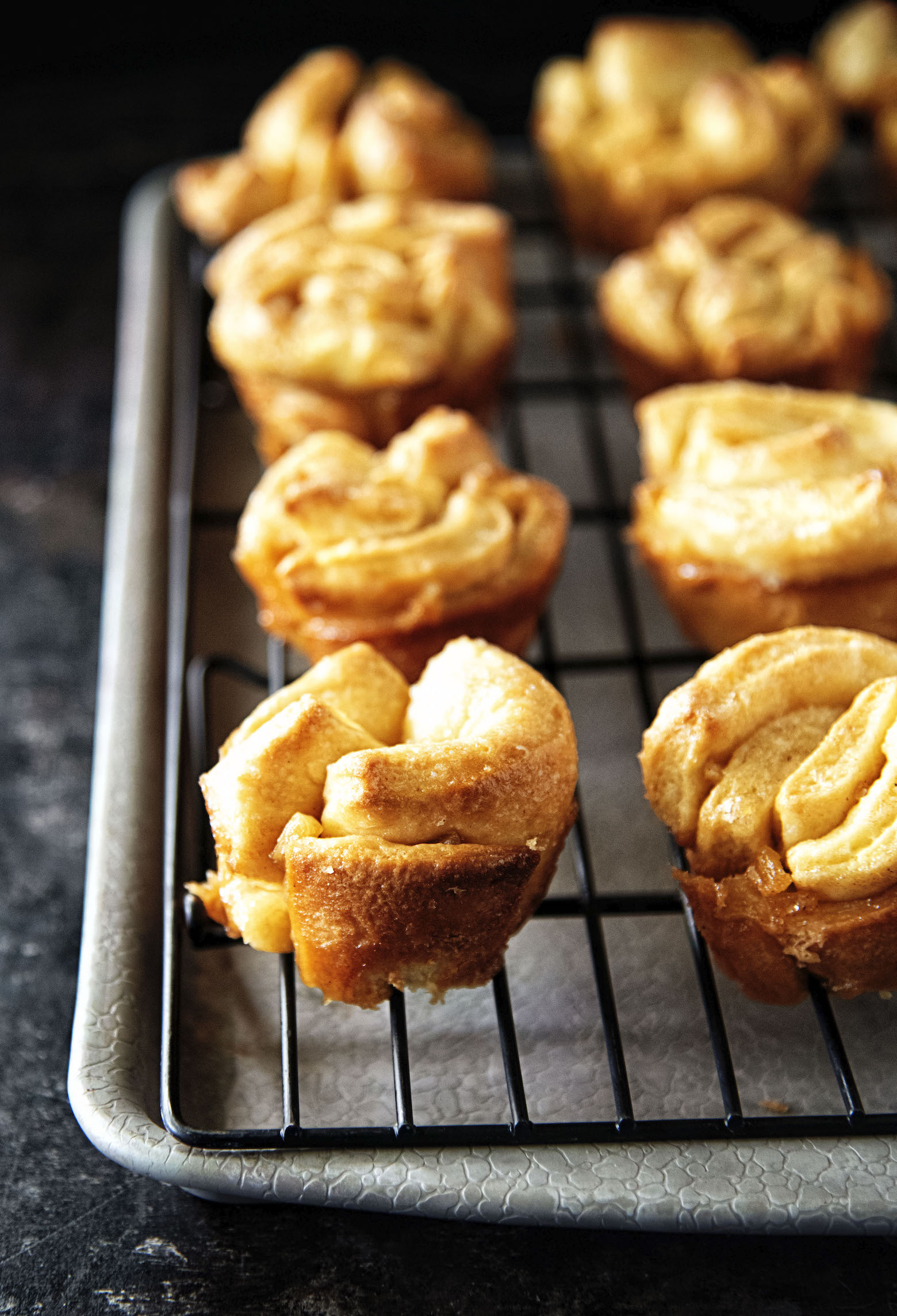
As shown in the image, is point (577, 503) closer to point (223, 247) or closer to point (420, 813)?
point (223, 247)

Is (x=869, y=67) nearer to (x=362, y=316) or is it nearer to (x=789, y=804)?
(x=362, y=316)

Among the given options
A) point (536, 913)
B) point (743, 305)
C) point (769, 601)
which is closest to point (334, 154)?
point (743, 305)

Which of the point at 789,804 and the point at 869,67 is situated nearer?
the point at 789,804

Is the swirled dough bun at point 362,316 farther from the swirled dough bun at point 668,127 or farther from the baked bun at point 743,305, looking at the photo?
the swirled dough bun at point 668,127

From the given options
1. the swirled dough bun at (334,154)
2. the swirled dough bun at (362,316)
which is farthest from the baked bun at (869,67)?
the swirled dough bun at (362,316)

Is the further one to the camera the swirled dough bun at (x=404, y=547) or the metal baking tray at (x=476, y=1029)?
the swirled dough bun at (x=404, y=547)
